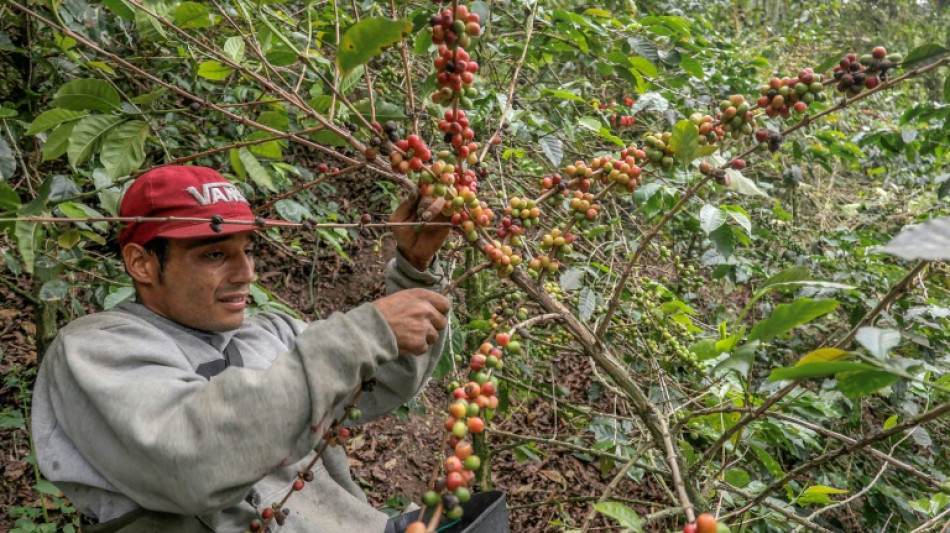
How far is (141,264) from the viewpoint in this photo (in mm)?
1804

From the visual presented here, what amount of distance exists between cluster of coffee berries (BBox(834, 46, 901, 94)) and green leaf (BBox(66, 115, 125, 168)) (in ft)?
5.99

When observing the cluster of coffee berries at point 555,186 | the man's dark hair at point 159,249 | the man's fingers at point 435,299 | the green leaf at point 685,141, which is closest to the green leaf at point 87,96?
the man's dark hair at point 159,249

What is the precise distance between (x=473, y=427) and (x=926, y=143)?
2.88m

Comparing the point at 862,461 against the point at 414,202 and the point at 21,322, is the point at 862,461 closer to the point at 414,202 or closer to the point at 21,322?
the point at 414,202

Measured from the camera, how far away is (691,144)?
1.48 meters

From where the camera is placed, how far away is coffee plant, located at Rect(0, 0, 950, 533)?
1334 millimetres

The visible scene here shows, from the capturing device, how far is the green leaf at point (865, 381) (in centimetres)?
95

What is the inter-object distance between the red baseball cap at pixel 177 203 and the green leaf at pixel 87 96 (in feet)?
0.69

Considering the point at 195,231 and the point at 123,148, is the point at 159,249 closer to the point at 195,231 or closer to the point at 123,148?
the point at 195,231

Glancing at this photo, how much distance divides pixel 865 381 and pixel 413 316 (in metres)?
0.89

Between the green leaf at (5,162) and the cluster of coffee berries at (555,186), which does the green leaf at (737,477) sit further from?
the green leaf at (5,162)

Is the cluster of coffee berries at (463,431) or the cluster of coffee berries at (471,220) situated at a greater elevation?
the cluster of coffee berries at (471,220)

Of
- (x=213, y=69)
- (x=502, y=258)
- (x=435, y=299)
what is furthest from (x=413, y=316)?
(x=213, y=69)

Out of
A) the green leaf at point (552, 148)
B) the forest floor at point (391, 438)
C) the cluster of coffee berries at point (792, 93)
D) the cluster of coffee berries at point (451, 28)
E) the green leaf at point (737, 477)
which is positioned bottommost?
the forest floor at point (391, 438)
